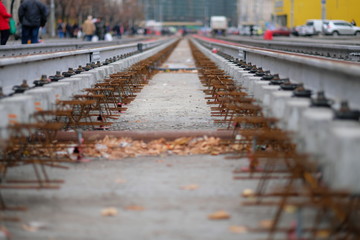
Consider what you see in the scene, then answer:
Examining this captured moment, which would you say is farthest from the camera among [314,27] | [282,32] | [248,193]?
[282,32]

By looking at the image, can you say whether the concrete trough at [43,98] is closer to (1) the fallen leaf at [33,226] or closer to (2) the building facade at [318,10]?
(1) the fallen leaf at [33,226]

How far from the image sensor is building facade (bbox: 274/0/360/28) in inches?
1233

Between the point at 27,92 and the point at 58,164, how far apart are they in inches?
60.5

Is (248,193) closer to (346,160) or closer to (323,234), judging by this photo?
(323,234)

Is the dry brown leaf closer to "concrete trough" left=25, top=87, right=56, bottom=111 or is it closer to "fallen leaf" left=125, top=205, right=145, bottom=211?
"concrete trough" left=25, top=87, right=56, bottom=111

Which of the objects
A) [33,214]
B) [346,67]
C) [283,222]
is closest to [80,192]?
[33,214]

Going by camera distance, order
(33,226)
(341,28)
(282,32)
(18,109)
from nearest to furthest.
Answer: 1. (33,226)
2. (18,109)
3. (341,28)
4. (282,32)

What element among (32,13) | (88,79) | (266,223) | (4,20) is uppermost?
(32,13)

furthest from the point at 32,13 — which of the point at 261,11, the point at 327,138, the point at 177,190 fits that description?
the point at 261,11

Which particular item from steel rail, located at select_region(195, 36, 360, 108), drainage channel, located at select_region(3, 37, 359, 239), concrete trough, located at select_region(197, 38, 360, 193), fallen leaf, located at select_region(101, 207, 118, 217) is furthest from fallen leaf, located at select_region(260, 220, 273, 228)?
steel rail, located at select_region(195, 36, 360, 108)

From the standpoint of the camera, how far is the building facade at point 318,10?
31327mm

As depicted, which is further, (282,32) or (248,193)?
(282,32)

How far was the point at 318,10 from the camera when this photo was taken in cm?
5891

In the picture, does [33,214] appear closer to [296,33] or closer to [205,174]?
[205,174]
